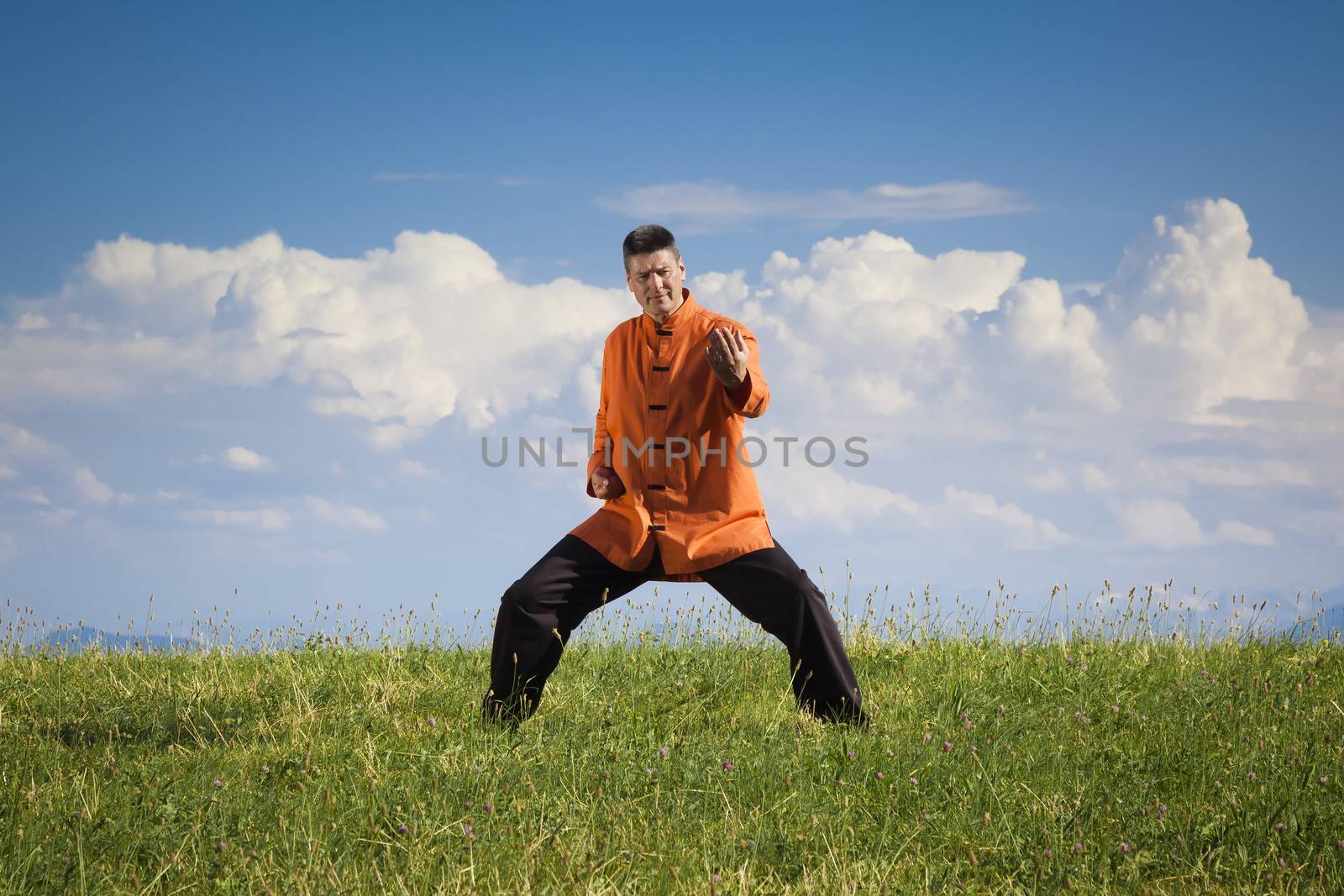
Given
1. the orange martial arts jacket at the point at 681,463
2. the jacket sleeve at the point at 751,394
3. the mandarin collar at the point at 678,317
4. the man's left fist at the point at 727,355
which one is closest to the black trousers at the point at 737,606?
the orange martial arts jacket at the point at 681,463

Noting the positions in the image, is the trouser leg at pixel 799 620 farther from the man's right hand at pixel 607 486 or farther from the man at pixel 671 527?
the man's right hand at pixel 607 486

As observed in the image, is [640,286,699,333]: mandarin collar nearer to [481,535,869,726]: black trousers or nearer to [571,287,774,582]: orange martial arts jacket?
[571,287,774,582]: orange martial arts jacket

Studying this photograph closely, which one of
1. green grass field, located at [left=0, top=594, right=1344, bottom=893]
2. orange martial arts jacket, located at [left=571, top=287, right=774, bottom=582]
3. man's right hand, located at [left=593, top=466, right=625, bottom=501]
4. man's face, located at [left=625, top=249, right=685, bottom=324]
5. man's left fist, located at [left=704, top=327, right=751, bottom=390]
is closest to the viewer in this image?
green grass field, located at [left=0, top=594, right=1344, bottom=893]

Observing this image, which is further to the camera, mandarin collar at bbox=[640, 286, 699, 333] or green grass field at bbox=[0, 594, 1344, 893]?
mandarin collar at bbox=[640, 286, 699, 333]

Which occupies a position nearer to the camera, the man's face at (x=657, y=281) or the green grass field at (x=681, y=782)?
the green grass field at (x=681, y=782)

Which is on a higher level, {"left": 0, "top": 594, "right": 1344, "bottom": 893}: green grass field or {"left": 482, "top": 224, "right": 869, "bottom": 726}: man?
{"left": 482, "top": 224, "right": 869, "bottom": 726}: man

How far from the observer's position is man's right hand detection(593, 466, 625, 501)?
5941 millimetres

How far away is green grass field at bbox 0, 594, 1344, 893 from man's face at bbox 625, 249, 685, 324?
214 centimetres

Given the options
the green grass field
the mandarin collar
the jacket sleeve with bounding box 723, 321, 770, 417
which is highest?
the mandarin collar

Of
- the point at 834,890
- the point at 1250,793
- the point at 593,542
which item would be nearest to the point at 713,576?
the point at 593,542

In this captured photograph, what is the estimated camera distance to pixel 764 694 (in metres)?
6.18

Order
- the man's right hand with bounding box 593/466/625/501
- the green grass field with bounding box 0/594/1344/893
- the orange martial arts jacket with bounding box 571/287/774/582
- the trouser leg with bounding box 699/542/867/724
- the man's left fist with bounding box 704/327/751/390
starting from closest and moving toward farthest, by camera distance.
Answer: the green grass field with bounding box 0/594/1344/893 → the man's left fist with bounding box 704/327/751/390 → the trouser leg with bounding box 699/542/867/724 → the orange martial arts jacket with bounding box 571/287/774/582 → the man's right hand with bounding box 593/466/625/501

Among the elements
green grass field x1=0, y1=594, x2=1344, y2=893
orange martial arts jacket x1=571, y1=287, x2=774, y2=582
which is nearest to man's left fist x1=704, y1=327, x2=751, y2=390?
orange martial arts jacket x1=571, y1=287, x2=774, y2=582

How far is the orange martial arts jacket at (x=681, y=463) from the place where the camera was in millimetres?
5680
